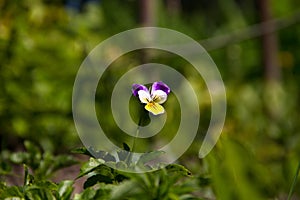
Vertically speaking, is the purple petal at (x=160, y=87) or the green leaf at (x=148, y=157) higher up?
the purple petal at (x=160, y=87)

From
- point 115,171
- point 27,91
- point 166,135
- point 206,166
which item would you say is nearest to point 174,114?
point 166,135

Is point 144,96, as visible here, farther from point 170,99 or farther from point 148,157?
point 170,99

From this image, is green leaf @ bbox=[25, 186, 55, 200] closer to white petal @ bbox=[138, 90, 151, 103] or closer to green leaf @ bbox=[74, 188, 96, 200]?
green leaf @ bbox=[74, 188, 96, 200]

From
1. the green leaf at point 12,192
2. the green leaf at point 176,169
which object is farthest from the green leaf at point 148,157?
the green leaf at point 12,192

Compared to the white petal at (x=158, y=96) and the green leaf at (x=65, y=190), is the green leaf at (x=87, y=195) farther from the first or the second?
the white petal at (x=158, y=96)

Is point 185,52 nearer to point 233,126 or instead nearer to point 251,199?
point 233,126

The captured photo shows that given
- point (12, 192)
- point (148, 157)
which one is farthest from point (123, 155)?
point (12, 192)

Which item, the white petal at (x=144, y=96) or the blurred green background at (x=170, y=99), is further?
the blurred green background at (x=170, y=99)
